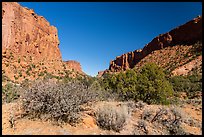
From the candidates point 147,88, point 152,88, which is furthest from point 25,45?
point 152,88

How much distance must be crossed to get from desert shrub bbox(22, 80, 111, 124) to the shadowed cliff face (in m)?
29.3

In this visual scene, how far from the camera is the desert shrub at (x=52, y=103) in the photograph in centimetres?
611

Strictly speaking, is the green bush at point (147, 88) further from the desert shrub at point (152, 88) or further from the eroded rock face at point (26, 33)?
the eroded rock face at point (26, 33)

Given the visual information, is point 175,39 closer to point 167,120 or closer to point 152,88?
point 152,88

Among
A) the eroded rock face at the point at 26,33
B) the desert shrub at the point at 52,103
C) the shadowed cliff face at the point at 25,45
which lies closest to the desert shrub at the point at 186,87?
the shadowed cliff face at the point at 25,45

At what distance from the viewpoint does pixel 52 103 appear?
6352 millimetres

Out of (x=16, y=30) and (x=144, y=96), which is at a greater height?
(x=16, y=30)

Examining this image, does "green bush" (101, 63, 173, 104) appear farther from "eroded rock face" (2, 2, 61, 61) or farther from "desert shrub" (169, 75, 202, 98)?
"eroded rock face" (2, 2, 61, 61)

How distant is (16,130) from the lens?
5.58 m

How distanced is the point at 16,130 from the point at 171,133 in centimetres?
386

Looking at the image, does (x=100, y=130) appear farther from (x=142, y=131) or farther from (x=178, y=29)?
(x=178, y=29)

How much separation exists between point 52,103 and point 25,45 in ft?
134

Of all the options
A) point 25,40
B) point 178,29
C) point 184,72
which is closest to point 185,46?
point 178,29

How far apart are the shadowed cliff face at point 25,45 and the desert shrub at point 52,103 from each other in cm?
2927
